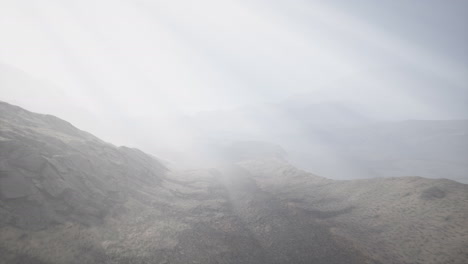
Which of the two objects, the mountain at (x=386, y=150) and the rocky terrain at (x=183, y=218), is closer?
the rocky terrain at (x=183, y=218)

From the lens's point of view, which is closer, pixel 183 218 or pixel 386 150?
pixel 183 218

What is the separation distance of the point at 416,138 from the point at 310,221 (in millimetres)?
197847

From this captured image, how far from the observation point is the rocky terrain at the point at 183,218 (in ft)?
47.7

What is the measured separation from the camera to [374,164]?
119000mm

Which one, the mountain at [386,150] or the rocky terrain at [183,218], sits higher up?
the mountain at [386,150]

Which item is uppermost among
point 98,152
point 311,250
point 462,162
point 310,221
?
point 462,162

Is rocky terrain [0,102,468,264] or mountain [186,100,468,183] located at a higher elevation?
mountain [186,100,468,183]

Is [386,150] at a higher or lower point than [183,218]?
higher

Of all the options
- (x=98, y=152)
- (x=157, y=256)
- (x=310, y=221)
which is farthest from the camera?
(x=98, y=152)

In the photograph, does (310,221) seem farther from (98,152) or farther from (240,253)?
(98,152)

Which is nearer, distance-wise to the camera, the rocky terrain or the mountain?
the rocky terrain

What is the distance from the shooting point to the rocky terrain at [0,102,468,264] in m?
14.5

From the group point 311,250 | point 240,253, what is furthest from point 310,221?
point 240,253

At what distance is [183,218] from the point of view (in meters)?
24.1
